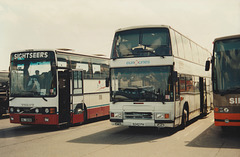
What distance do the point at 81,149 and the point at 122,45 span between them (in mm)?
4862

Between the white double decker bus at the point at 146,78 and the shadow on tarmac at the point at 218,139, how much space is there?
1.23 meters

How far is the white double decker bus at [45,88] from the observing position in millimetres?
14000

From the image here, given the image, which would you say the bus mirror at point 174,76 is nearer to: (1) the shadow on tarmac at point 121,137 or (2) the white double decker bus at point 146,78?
(2) the white double decker bus at point 146,78

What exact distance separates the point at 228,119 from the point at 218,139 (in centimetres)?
81

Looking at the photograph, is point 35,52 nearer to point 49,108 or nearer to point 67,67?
point 67,67

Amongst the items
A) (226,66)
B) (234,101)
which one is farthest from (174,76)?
→ (234,101)

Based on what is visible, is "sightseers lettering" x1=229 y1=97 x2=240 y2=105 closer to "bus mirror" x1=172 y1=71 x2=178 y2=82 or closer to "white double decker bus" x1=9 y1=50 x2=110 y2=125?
"bus mirror" x1=172 y1=71 x2=178 y2=82

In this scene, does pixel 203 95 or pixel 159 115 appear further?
pixel 203 95

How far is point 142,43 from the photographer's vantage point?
12.5m

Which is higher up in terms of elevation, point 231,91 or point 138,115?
point 231,91

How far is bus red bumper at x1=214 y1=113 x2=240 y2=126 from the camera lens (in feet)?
35.2

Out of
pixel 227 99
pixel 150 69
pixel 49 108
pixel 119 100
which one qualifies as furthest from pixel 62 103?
pixel 227 99

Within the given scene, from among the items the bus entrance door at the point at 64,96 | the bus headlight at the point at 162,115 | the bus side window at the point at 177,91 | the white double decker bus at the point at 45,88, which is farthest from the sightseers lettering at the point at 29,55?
the bus side window at the point at 177,91

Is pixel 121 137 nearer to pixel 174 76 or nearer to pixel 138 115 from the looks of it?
pixel 138 115
